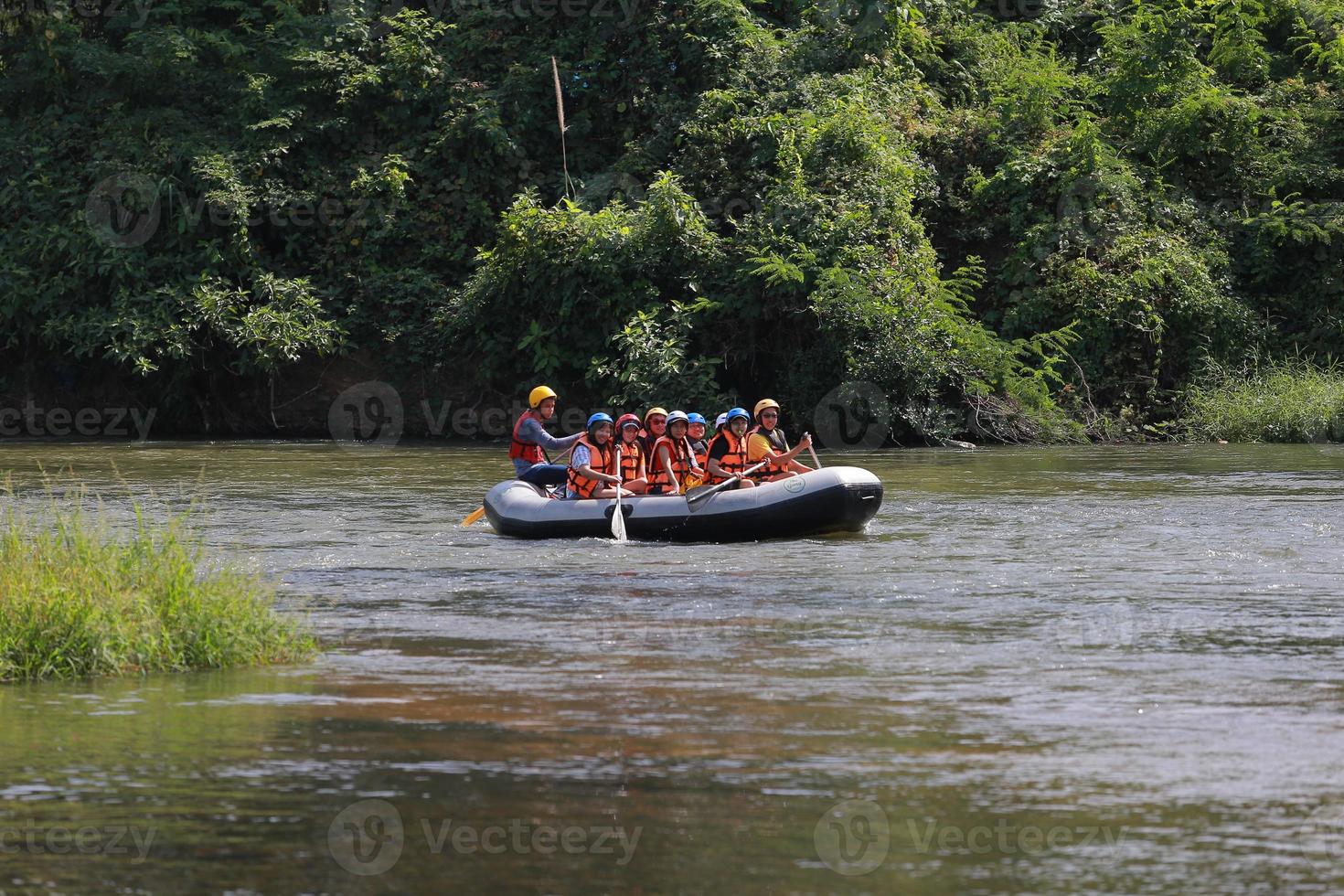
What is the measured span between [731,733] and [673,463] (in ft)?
26.9

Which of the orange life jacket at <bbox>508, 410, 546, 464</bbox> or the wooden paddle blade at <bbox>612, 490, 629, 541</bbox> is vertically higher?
the orange life jacket at <bbox>508, 410, 546, 464</bbox>

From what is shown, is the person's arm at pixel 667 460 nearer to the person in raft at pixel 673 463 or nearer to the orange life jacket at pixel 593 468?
the person in raft at pixel 673 463

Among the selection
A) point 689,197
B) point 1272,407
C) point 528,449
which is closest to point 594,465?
point 528,449

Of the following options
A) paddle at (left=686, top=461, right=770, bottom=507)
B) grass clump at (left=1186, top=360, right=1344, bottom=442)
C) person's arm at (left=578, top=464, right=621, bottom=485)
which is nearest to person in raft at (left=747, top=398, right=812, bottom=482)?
paddle at (left=686, top=461, right=770, bottom=507)

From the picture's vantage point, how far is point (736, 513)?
14648 millimetres

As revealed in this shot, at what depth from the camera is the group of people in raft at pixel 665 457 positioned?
50.3 ft

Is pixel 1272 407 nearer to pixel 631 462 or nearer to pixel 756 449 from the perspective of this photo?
pixel 756 449

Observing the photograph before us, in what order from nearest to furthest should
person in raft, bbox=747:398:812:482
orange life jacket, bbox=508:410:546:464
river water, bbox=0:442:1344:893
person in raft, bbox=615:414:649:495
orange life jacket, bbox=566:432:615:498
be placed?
river water, bbox=0:442:1344:893 < orange life jacket, bbox=566:432:615:498 < person in raft, bbox=615:414:649:495 < person in raft, bbox=747:398:812:482 < orange life jacket, bbox=508:410:546:464

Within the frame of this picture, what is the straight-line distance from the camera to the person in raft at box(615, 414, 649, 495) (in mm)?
15500

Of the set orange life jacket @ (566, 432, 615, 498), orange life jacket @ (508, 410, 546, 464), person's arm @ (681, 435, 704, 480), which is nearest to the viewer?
orange life jacket @ (566, 432, 615, 498)

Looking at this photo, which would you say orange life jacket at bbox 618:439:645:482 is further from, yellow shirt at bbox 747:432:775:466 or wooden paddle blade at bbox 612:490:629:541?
yellow shirt at bbox 747:432:775:466

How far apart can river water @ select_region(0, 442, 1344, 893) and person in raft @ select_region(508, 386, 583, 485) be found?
2257 millimetres

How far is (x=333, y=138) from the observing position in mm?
28156

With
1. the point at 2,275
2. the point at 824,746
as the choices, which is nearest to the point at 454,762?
the point at 824,746
